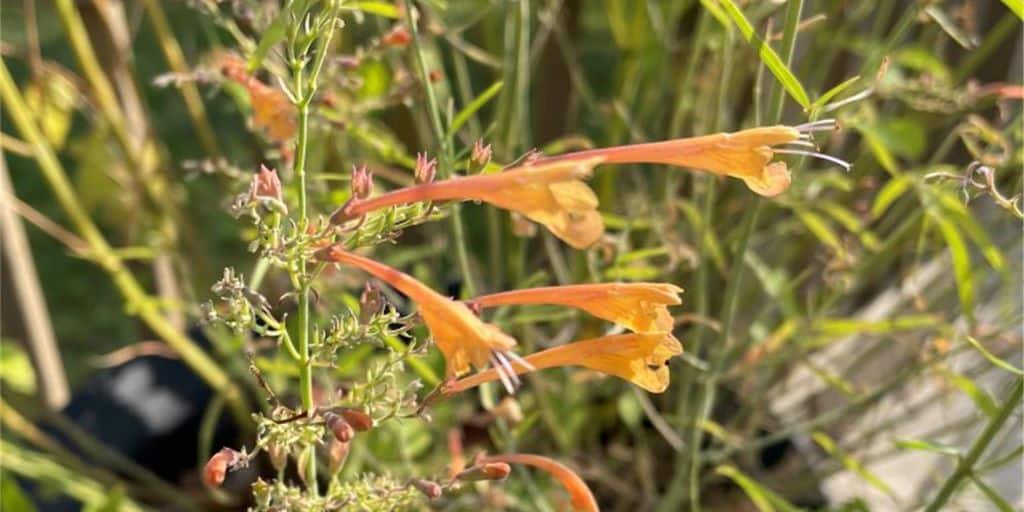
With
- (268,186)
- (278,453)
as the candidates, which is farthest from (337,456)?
(268,186)

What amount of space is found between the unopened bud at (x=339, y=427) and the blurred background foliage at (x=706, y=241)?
23cm

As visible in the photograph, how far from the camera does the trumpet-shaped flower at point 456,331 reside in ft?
1.18

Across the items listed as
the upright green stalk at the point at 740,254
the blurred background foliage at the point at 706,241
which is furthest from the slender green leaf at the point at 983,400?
the upright green stalk at the point at 740,254

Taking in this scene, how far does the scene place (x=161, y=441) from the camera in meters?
1.23

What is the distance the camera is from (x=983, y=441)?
0.55 m

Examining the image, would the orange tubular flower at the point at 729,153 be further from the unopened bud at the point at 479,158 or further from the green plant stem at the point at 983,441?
the green plant stem at the point at 983,441

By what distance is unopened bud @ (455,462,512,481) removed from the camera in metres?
0.44

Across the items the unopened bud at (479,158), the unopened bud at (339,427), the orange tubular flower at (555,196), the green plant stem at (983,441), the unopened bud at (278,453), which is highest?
the unopened bud at (479,158)

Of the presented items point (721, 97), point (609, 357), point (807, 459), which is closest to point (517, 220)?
point (609, 357)

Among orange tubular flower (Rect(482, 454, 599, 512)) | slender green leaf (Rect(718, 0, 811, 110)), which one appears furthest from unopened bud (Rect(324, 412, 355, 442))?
slender green leaf (Rect(718, 0, 811, 110))

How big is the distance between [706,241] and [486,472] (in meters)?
0.36

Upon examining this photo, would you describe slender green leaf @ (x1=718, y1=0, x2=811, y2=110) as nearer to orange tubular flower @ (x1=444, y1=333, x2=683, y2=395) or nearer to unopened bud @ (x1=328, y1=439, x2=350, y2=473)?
orange tubular flower @ (x1=444, y1=333, x2=683, y2=395)

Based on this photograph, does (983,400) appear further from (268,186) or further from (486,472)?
(268,186)

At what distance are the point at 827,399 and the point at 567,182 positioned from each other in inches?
39.1
